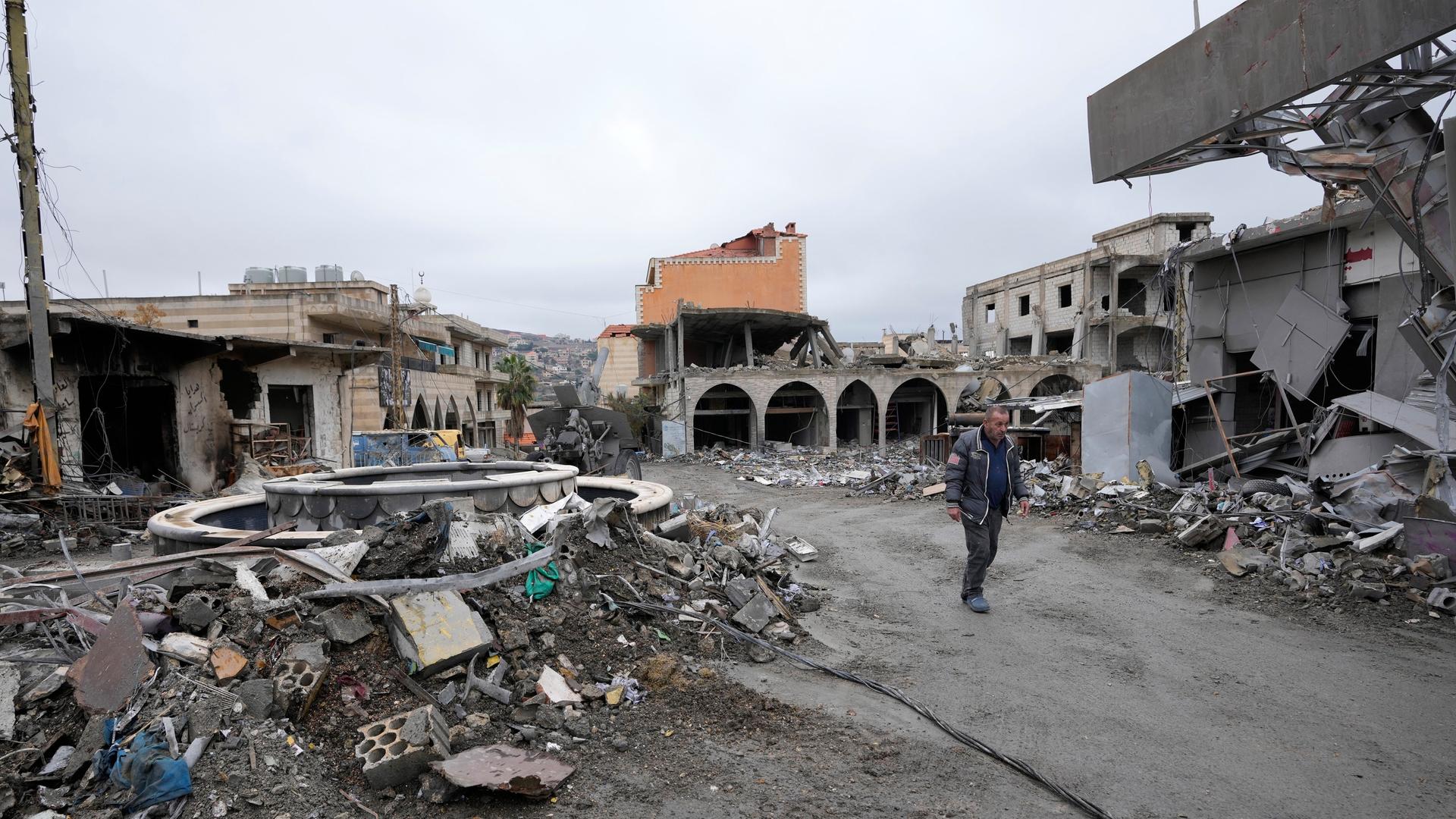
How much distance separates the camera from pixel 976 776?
9.94ft

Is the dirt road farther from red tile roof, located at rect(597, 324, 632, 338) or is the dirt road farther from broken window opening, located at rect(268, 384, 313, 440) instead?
red tile roof, located at rect(597, 324, 632, 338)

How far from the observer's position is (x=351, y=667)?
3.39m

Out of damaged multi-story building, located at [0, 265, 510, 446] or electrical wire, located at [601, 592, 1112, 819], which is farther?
damaged multi-story building, located at [0, 265, 510, 446]

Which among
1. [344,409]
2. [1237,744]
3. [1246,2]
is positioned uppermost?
[1246,2]

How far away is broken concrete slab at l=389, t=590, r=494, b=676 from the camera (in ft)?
11.4

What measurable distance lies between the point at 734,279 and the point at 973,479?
30.2 meters

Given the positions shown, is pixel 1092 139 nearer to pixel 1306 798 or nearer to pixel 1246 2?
pixel 1246 2

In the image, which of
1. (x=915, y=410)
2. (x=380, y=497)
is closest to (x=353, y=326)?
(x=380, y=497)

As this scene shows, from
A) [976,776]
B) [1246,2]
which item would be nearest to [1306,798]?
[976,776]

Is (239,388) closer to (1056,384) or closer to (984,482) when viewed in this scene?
(984,482)

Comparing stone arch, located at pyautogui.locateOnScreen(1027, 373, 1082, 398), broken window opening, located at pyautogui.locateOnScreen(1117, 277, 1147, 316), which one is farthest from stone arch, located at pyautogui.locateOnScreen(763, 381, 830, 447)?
broken window opening, located at pyautogui.locateOnScreen(1117, 277, 1147, 316)

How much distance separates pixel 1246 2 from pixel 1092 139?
4.73ft

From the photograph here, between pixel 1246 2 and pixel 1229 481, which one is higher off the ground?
pixel 1246 2

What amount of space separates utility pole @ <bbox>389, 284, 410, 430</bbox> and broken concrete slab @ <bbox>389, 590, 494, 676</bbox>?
18.1m
